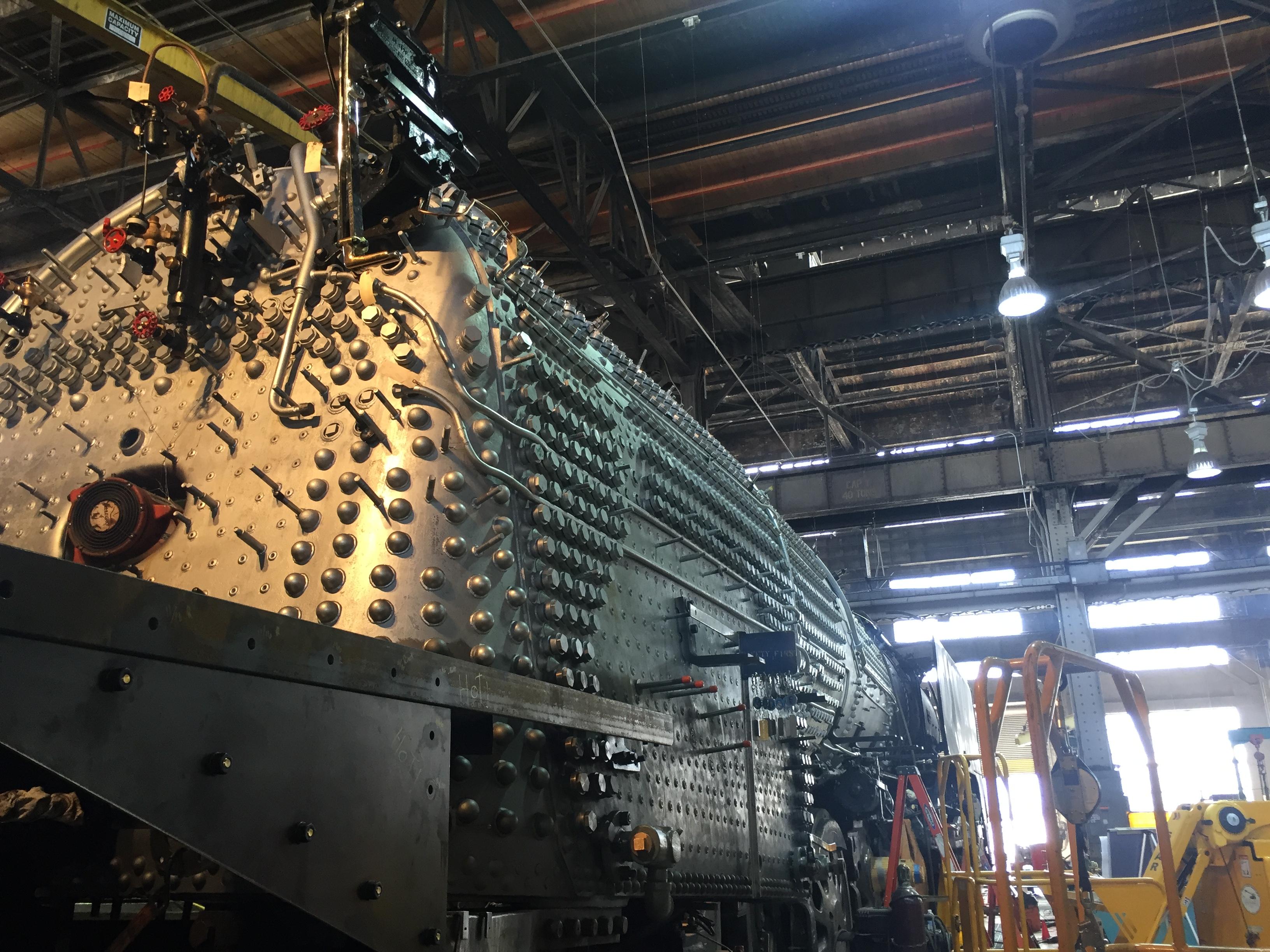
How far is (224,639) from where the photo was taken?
1.74 metres

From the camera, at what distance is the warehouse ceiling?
28.7 ft

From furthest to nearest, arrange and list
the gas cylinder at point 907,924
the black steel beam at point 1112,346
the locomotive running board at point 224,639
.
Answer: the black steel beam at point 1112,346 < the gas cylinder at point 907,924 < the locomotive running board at point 224,639

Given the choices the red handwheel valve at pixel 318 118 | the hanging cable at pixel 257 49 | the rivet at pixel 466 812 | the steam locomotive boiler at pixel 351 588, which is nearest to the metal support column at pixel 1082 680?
the steam locomotive boiler at pixel 351 588

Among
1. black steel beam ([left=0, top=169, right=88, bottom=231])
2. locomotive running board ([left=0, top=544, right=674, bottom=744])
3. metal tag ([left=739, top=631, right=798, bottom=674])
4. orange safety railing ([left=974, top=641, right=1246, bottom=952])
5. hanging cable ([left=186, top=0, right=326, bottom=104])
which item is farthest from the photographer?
black steel beam ([left=0, top=169, right=88, bottom=231])

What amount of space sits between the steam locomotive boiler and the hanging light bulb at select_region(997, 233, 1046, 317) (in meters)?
5.45

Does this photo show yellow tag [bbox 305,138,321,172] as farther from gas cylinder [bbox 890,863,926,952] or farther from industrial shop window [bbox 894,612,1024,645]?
industrial shop window [bbox 894,612,1024,645]

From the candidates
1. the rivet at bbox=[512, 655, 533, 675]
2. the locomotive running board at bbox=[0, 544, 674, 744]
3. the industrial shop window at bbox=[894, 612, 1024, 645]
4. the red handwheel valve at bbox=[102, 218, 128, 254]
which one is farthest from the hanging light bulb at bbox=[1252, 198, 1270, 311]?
the industrial shop window at bbox=[894, 612, 1024, 645]

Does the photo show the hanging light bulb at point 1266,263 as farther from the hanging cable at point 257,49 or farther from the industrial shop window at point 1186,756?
the industrial shop window at point 1186,756

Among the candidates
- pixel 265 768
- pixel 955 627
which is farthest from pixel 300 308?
pixel 955 627

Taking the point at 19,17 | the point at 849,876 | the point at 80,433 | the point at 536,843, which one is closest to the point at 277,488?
the point at 80,433

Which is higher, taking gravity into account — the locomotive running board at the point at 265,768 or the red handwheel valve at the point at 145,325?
the red handwheel valve at the point at 145,325

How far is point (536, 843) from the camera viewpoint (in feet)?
9.53

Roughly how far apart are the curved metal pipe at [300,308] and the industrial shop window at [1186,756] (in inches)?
1178

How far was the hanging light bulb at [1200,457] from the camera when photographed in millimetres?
12859
